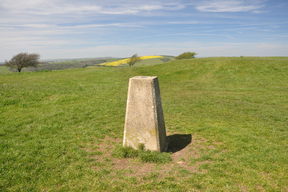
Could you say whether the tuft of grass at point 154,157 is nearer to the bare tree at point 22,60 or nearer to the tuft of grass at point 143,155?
the tuft of grass at point 143,155

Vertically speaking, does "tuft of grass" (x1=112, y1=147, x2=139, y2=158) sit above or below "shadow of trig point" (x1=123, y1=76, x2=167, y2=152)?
below

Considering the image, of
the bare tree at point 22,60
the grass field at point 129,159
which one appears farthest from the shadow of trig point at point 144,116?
the bare tree at point 22,60

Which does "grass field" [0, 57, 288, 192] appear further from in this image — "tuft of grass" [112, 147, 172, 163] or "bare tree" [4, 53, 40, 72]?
"bare tree" [4, 53, 40, 72]

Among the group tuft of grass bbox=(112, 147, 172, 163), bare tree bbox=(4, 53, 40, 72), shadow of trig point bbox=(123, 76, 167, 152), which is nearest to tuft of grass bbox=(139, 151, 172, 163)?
tuft of grass bbox=(112, 147, 172, 163)

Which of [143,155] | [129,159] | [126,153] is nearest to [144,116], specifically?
[143,155]

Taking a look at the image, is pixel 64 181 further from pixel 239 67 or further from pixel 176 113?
pixel 239 67

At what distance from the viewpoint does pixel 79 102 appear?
50.1ft

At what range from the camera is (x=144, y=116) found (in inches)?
278

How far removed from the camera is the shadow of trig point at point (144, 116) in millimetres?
6969

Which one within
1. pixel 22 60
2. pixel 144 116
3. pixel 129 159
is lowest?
pixel 129 159

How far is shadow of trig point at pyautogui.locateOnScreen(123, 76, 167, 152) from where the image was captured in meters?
6.97

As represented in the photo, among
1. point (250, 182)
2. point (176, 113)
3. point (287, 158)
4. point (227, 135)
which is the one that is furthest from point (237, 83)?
point (250, 182)

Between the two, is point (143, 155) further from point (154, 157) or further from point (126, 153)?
point (126, 153)

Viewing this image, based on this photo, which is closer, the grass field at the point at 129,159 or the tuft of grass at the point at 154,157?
the grass field at the point at 129,159
